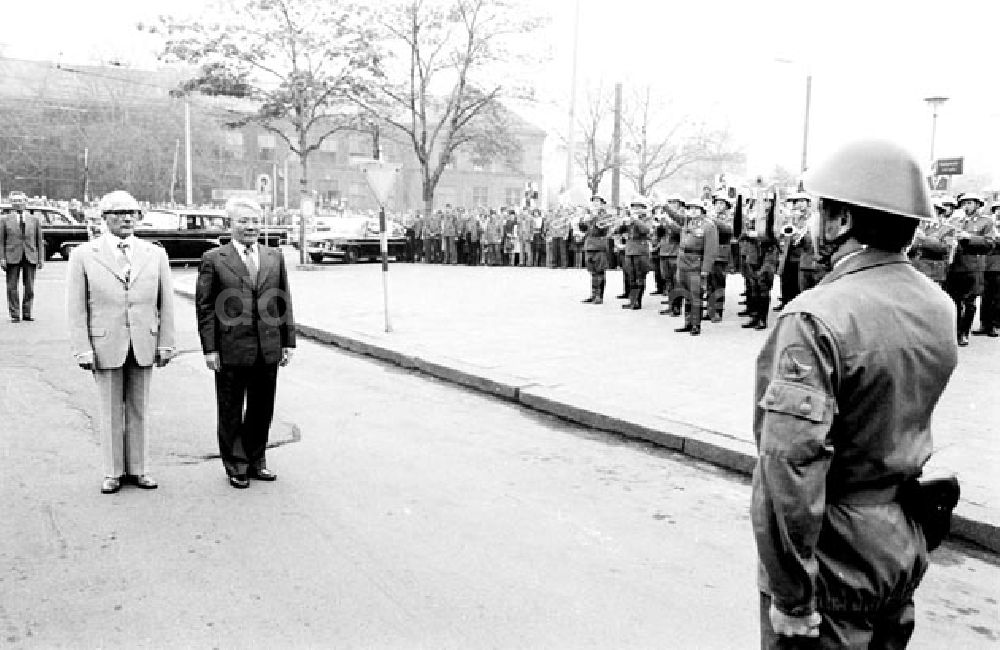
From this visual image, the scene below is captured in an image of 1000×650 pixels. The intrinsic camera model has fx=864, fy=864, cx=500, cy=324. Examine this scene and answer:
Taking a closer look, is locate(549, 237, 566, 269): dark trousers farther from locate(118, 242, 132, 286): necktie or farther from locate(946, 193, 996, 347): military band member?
locate(118, 242, 132, 286): necktie

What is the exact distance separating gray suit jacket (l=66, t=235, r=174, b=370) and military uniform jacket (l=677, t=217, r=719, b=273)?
28.9 ft

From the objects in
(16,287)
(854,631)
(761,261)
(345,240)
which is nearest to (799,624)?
(854,631)

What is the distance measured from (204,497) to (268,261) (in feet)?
5.30

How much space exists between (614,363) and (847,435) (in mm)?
7878

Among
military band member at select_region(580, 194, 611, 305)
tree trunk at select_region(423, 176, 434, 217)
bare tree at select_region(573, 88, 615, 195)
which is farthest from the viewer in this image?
bare tree at select_region(573, 88, 615, 195)

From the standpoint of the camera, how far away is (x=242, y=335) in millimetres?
5688

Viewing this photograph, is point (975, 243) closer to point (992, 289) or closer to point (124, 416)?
point (992, 289)

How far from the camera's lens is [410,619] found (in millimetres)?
3768

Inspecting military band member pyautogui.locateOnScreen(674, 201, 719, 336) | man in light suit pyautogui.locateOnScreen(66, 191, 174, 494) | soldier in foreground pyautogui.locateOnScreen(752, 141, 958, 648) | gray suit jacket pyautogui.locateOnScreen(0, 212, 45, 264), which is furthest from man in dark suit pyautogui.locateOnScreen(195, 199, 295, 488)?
gray suit jacket pyautogui.locateOnScreen(0, 212, 45, 264)

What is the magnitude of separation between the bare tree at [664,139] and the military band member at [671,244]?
33321mm

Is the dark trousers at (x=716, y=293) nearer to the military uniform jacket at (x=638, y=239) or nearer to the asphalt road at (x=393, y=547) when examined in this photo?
the military uniform jacket at (x=638, y=239)

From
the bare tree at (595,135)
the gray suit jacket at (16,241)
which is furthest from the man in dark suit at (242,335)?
the bare tree at (595,135)

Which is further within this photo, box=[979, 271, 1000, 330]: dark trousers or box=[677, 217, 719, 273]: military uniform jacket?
box=[677, 217, 719, 273]: military uniform jacket

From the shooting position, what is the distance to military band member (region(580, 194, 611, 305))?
15781 millimetres
